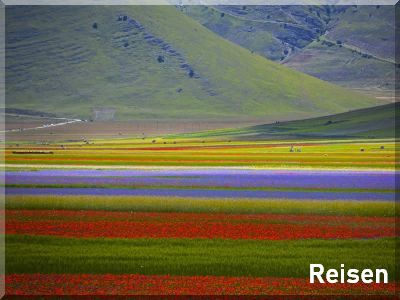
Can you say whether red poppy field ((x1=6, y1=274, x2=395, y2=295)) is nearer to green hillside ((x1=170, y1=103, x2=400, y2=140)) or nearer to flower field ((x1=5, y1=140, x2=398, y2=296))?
flower field ((x1=5, y1=140, x2=398, y2=296))

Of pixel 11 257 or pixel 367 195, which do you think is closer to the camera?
pixel 11 257

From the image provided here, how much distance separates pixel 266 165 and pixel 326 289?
188 feet

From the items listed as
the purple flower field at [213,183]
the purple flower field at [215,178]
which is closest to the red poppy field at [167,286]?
the purple flower field at [213,183]

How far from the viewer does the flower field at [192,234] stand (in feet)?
74.7

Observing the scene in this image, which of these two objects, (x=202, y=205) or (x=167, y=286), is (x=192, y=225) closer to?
(x=202, y=205)

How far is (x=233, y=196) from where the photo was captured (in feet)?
152

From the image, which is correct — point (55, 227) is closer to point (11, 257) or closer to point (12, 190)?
point (11, 257)

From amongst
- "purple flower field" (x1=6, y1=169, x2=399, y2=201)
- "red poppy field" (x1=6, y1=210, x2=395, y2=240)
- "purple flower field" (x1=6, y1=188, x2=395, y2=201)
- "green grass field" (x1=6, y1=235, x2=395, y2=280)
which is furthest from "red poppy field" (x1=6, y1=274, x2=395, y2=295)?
"purple flower field" (x1=6, y1=169, x2=399, y2=201)

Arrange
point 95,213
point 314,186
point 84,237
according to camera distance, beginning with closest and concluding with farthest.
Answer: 1. point 84,237
2. point 95,213
3. point 314,186

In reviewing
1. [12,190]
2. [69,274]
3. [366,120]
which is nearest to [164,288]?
[69,274]

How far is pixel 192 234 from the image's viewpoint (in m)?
31.1

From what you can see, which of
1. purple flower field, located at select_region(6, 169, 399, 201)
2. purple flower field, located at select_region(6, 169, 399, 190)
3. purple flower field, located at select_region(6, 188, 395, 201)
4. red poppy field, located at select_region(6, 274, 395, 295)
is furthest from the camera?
purple flower field, located at select_region(6, 169, 399, 190)

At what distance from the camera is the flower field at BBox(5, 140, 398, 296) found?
74.7ft

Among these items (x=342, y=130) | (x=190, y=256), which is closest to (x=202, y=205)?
(x=190, y=256)
